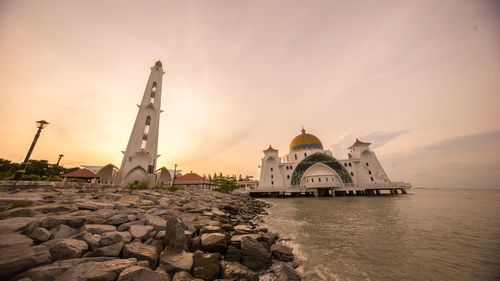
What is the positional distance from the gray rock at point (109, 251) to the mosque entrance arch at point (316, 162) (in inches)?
2050

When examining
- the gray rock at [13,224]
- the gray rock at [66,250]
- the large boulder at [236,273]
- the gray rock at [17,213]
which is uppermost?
the gray rock at [17,213]

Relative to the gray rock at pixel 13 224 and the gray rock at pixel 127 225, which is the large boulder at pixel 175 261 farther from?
the gray rock at pixel 13 224

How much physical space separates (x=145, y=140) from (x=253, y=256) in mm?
30159

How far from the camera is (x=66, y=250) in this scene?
3.52m

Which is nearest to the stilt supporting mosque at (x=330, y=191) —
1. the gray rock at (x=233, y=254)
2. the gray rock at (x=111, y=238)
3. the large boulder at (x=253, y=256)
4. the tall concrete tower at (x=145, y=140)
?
the tall concrete tower at (x=145, y=140)

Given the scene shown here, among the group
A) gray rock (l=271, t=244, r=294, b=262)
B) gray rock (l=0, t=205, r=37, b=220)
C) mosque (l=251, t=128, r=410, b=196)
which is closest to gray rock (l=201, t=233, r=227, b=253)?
gray rock (l=271, t=244, r=294, b=262)

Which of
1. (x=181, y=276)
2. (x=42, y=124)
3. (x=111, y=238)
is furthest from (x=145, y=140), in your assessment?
(x=181, y=276)

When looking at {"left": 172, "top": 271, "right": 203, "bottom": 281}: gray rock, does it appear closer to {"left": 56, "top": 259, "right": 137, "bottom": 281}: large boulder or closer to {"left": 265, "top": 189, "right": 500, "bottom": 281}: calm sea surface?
{"left": 56, "top": 259, "right": 137, "bottom": 281}: large boulder

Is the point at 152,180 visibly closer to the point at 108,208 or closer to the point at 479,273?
the point at 108,208

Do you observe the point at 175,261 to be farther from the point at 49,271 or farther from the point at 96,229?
the point at 96,229

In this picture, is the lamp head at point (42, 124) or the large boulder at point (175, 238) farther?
the lamp head at point (42, 124)

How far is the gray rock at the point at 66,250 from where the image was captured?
11.3 feet

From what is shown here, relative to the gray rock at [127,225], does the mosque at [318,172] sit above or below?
above

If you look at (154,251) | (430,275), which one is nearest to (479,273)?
(430,275)
